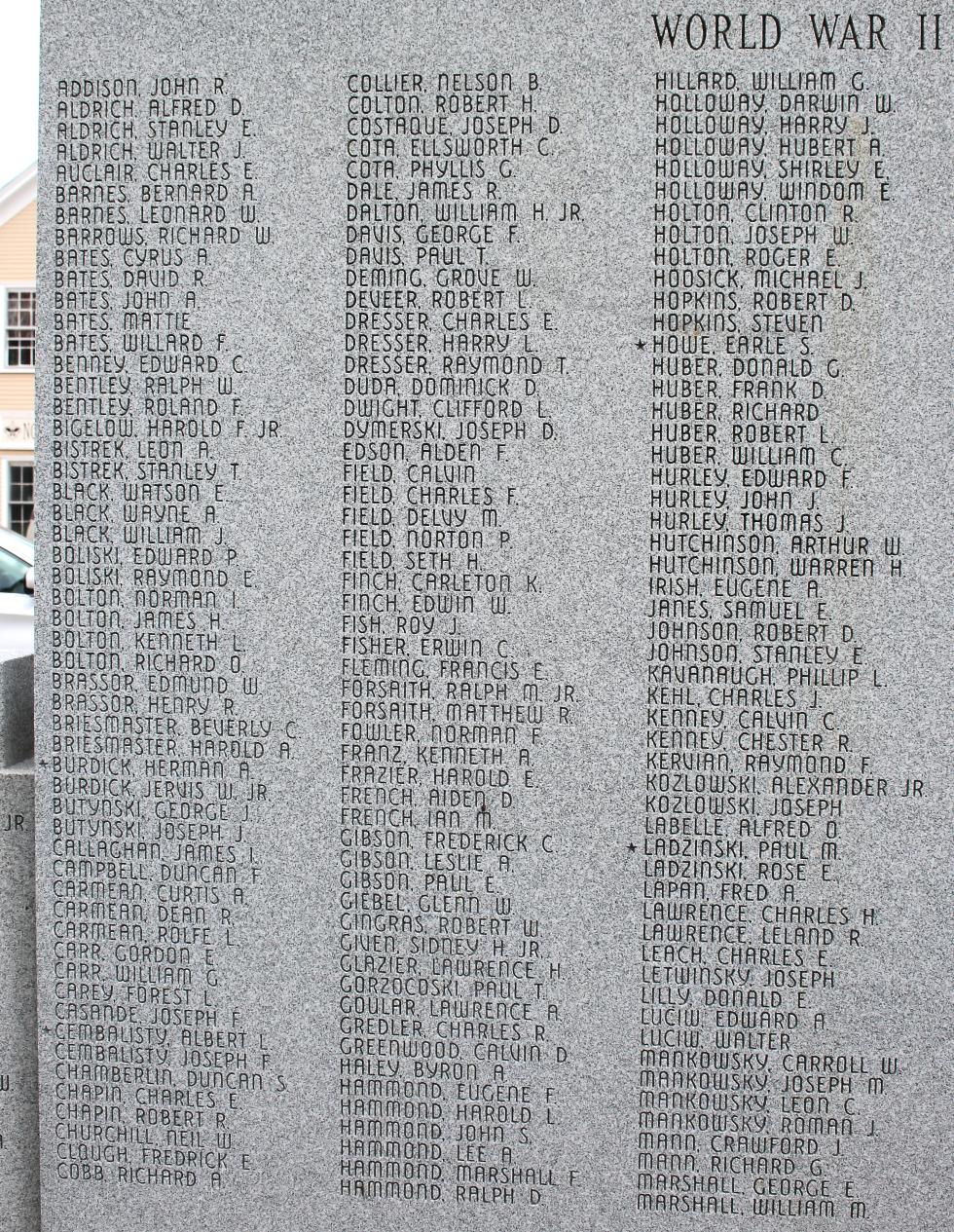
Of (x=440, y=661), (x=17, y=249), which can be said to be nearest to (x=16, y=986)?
(x=440, y=661)

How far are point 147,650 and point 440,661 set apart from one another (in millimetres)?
1058

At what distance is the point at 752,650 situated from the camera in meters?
4.55

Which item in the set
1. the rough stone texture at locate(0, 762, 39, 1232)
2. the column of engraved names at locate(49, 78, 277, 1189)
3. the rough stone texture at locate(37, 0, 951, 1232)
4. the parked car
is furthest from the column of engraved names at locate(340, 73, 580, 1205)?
the parked car

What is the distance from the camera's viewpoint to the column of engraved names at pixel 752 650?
175 inches

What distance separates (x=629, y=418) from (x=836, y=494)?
2.43ft

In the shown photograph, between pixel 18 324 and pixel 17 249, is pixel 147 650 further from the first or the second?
pixel 17 249

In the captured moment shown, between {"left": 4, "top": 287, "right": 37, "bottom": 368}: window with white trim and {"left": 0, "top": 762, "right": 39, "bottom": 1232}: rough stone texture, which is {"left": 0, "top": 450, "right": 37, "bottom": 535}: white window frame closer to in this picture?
{"left": 4, "top": 287, "right": 37, "bottom": 368}: window with white trim

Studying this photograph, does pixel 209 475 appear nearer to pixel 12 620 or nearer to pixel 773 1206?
pixel 773 1206

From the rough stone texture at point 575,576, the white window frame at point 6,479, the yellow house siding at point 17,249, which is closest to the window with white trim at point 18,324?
the yellow house siding at point 17,249

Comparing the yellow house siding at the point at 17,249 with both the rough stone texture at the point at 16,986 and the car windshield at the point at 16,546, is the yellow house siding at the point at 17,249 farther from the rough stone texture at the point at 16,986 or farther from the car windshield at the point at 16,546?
the rough stone texture at the point at 16,986

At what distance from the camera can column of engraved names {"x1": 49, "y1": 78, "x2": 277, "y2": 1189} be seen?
15.2ft

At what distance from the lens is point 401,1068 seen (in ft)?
15.5

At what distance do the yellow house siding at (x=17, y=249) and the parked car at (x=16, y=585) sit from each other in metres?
21.5

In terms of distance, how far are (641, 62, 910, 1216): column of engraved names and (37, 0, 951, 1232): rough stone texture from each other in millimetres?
69
